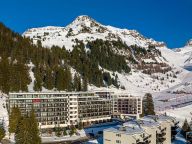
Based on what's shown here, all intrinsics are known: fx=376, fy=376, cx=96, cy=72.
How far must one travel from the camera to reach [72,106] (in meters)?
160

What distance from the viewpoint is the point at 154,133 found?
11300cm

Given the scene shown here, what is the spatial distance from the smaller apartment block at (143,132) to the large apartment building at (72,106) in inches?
1595

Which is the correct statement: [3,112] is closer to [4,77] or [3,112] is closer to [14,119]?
[14,119]

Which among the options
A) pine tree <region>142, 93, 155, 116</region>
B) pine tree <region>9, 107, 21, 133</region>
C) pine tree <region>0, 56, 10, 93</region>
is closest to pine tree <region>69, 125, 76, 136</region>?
pine tree <region>9, 107, 21, 133</region>

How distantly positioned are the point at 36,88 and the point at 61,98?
115 ft

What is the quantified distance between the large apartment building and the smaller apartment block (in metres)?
40.5

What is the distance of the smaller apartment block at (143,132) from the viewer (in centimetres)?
10164

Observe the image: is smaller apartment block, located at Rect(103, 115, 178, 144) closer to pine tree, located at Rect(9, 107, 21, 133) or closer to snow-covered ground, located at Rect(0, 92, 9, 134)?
pine tree, located at Rect(9, 107, 21, 133)

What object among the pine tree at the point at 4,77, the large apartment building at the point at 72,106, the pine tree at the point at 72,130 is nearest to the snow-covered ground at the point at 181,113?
the large apartment building at the point at 72,106

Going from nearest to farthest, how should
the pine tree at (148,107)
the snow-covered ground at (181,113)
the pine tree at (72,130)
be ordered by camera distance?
the pine tree at (72,130)
the pine tree at (148,107)
the snow-covered ground at (181,113)

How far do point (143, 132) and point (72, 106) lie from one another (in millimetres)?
59304

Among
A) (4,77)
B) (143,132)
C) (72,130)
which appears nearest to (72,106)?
(72,130)

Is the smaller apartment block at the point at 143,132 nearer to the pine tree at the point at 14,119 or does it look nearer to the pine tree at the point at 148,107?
the pine tree at the point at 14,119

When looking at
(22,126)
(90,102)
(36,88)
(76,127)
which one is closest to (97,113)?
(90,102)
